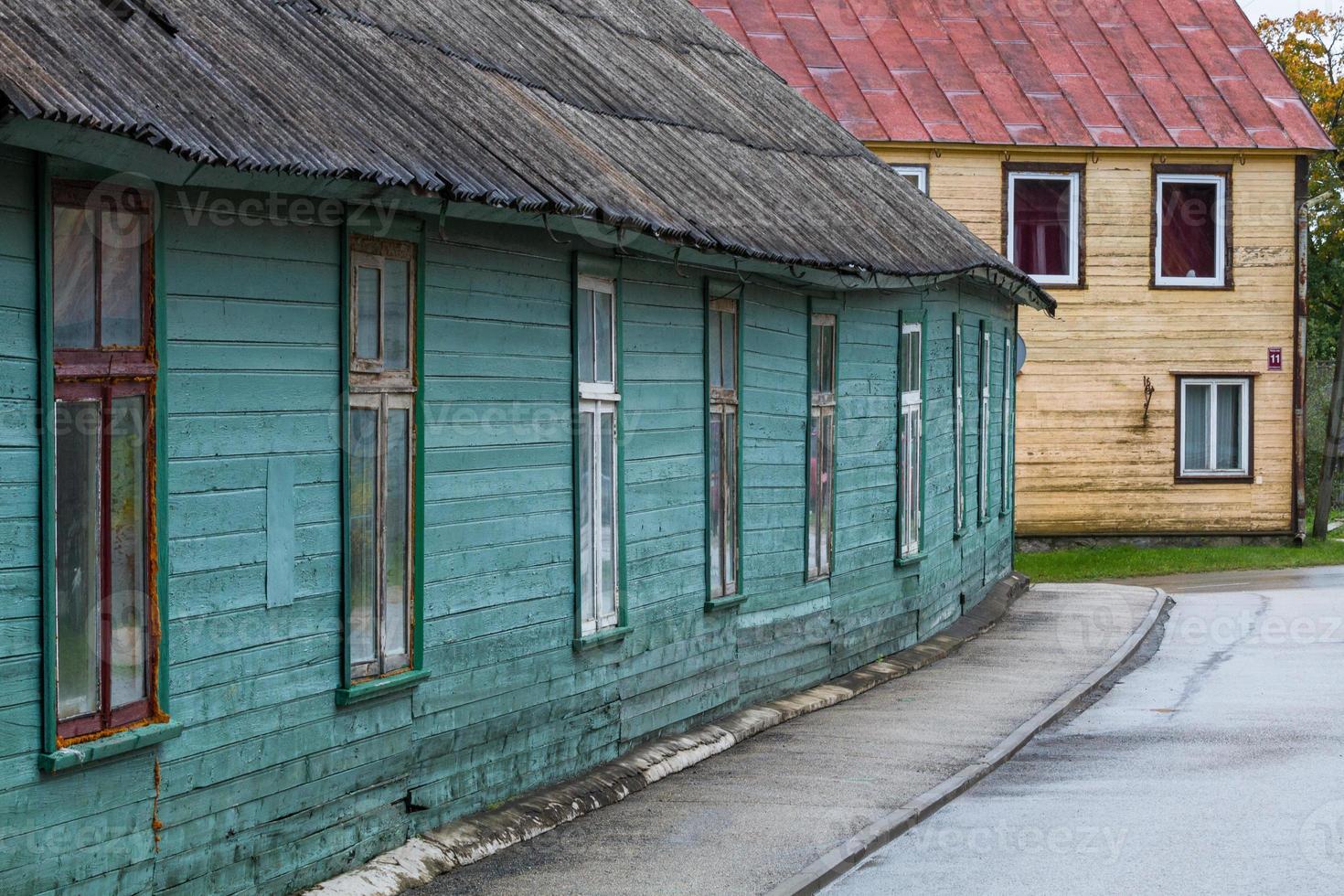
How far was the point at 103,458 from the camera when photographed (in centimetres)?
632

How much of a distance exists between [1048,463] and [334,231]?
22.0 metres

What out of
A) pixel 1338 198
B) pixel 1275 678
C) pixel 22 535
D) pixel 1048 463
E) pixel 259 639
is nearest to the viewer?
pixel 22 535

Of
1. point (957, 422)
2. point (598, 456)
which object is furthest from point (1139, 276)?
point (598, 456)

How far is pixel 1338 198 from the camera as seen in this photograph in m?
42.0

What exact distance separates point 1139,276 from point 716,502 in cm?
1755

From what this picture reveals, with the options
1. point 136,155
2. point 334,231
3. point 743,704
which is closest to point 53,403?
point 136,155

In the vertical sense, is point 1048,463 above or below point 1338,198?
below

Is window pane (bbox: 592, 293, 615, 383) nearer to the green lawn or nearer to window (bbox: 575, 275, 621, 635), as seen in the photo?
window (bbox: 575, 275, 621, 635)

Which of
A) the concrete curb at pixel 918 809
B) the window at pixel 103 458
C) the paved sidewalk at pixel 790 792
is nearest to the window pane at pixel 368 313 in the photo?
the window at pixel 103 458

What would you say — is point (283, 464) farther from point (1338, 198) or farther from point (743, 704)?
point (1338, 198)

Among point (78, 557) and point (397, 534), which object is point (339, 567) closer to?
point (397, 534)

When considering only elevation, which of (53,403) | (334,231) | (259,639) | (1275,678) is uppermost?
(334,231)

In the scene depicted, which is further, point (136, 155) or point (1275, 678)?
point (1275, 678)

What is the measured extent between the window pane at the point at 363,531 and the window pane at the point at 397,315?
285 mm
